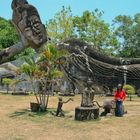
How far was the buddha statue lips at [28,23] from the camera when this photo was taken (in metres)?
17.6

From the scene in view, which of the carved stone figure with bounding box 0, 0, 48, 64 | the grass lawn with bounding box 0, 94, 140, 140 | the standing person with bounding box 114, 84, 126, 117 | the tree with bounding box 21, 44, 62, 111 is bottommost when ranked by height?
the grass lawn with bounding box 0, 94, 140, 140

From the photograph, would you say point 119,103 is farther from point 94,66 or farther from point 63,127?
point 94,66

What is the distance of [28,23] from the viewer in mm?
17703

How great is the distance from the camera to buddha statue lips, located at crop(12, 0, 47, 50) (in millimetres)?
17578

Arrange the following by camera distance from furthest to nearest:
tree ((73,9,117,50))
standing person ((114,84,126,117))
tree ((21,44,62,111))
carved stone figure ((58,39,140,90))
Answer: tree ((73,9,117,50))
carved stone figure ((58,39,140,90))
tree ((21,44,62,111))
standing person ((114,84,126,117))

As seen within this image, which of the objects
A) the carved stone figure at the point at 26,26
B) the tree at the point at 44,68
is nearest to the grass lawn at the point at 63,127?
the tree at the point at 44,68

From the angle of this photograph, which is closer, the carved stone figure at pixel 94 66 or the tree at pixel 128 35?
the carved stone figure at pixel 94 66

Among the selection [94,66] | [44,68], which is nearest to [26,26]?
[44,68]

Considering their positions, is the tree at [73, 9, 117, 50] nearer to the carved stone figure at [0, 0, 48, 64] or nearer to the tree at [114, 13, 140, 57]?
the tree at [114, 13, 140, 57]

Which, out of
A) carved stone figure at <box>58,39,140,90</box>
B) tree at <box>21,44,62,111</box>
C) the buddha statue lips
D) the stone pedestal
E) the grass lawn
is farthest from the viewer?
carved stone figure at <box>58,39,140,90</box>

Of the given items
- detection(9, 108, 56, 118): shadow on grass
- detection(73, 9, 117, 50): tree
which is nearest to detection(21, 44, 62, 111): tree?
detection(9, 108, 56, 118): shadow on grass

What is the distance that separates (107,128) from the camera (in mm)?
11789

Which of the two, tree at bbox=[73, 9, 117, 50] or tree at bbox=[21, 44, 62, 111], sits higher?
tree at bbox=[73, 9, 117, 50]

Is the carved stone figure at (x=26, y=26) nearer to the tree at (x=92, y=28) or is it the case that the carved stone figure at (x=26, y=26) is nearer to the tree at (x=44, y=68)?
the tree at (x=44, y=68)
